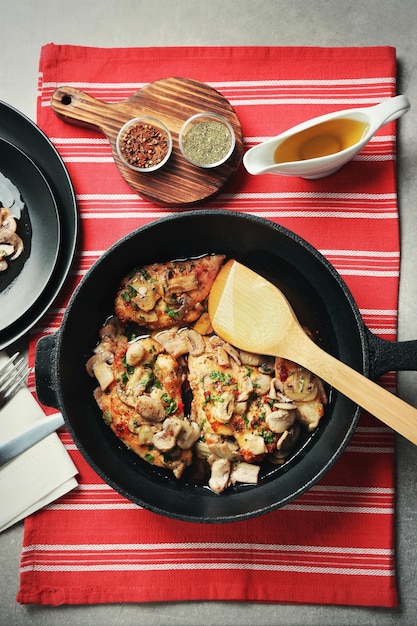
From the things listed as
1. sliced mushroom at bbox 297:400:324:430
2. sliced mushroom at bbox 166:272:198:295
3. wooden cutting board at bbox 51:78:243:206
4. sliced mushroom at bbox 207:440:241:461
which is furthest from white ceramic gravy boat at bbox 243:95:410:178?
sliced mushroom at bbox 207:440:241:461

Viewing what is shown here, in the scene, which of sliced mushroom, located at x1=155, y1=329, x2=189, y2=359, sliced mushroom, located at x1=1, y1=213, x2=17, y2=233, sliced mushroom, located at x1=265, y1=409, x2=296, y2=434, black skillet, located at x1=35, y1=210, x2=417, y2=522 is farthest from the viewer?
sliced mushroom, located at x1=1, y1=213, x2=17, y2=233

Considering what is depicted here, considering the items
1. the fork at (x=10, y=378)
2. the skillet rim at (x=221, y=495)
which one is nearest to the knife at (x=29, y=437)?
the fork at (x=10, y=378)

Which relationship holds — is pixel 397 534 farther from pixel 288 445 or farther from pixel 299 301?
pixel 299 301

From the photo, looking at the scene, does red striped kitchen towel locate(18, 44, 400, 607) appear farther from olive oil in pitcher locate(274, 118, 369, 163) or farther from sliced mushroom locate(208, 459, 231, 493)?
sliced mushroom locate(208, 459, 231, 493)

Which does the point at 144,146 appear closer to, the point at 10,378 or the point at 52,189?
the point at 52,189

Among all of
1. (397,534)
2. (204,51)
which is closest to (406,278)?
(397,534)

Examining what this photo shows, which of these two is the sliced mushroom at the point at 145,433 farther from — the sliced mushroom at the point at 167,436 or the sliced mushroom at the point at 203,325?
the sliced mushroom at the point at 203,325
